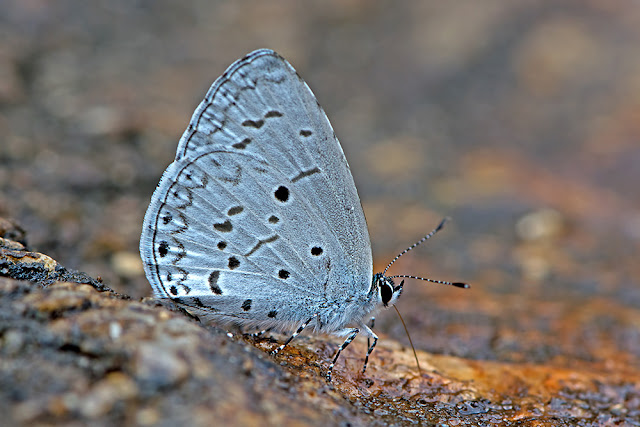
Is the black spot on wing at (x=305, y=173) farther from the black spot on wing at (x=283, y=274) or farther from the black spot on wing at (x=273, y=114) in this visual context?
the black spot on wing at (x=283, y=274)

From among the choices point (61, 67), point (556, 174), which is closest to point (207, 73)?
point (61, 67)

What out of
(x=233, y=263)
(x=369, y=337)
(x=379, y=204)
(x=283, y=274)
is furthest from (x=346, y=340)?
(x=379, y=204)

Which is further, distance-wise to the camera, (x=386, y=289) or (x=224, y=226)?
(x=386, y=289)

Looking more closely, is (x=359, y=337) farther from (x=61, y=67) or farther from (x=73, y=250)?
(x=61, y=67)

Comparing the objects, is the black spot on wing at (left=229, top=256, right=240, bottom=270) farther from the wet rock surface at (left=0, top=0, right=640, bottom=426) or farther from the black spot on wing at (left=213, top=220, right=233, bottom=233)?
the wet rock surface at (left=0, top=0, right=640, bottom=426)

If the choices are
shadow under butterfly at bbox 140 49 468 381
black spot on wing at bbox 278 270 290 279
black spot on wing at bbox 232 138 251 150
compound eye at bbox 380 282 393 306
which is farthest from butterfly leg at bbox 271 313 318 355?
black spot on wing at bbox 232 138 251 150

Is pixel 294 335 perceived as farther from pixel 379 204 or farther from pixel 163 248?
pixel 379 204
